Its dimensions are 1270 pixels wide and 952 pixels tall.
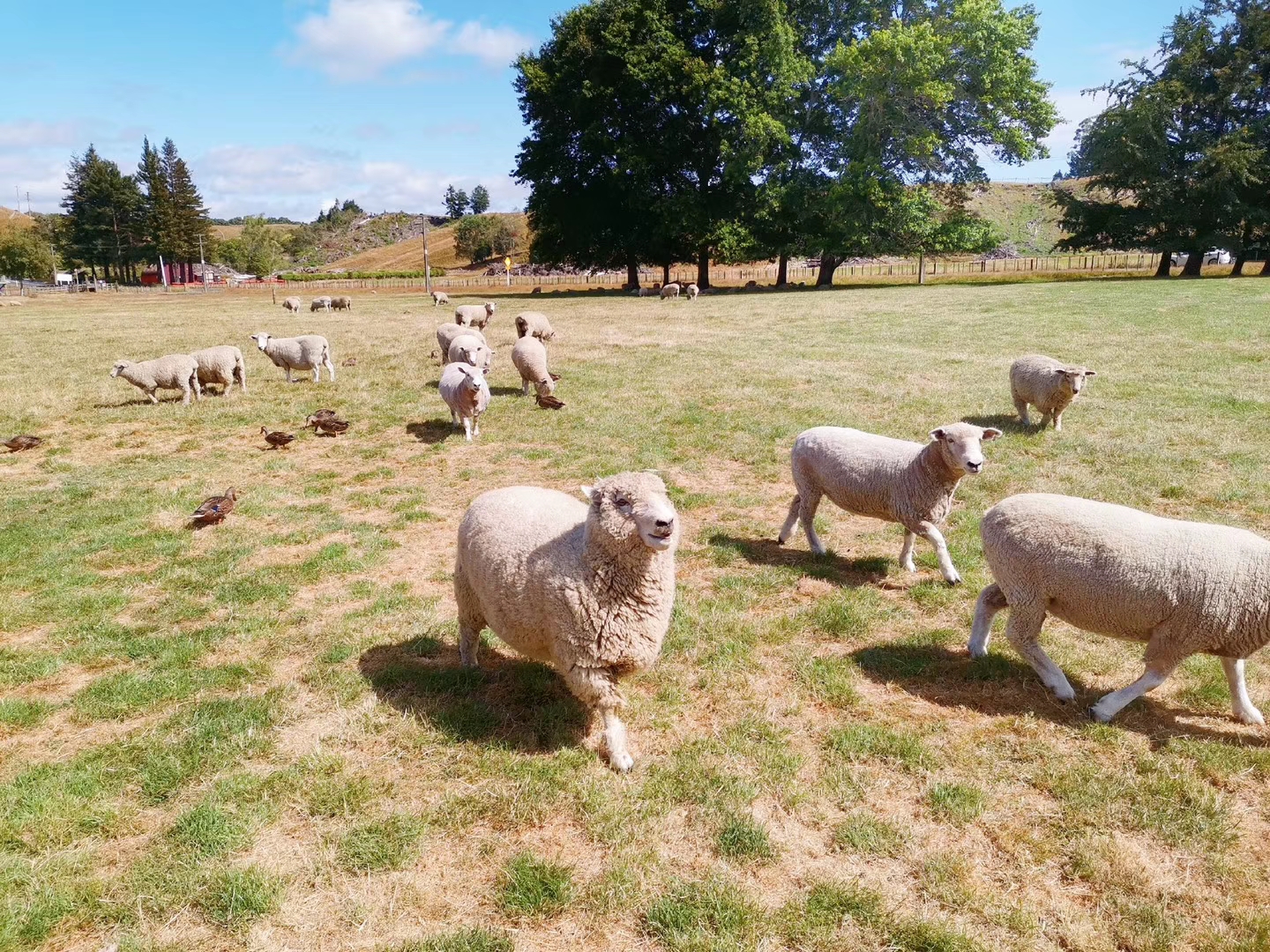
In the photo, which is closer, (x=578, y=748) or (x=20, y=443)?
(x=578, y=748)

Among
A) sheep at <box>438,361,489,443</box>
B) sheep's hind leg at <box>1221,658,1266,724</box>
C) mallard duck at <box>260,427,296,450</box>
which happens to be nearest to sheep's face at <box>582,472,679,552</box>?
sheep's hind leg at <box>1221,658,1266,724</box>

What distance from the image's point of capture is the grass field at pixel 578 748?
3256 millimetres

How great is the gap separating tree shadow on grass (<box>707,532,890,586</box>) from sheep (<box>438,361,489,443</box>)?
18.8ft

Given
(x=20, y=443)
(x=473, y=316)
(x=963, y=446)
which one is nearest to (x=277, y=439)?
(x=20, y=443)

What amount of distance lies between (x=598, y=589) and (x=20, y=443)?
12534 millimetres

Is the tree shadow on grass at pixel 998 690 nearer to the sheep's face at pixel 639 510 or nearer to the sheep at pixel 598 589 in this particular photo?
the sheep at pixel 598 589

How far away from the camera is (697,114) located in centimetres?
4397

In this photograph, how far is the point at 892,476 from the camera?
6797 mm

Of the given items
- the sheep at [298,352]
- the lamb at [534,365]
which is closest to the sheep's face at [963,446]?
the lamb at [534,365]

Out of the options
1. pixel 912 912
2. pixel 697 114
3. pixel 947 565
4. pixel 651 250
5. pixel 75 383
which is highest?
pixel 697 114

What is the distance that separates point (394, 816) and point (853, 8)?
52.9 metres

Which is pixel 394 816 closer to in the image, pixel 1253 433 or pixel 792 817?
pixel 792 817

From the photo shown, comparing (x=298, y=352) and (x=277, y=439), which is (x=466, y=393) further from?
(x=298, y=352)

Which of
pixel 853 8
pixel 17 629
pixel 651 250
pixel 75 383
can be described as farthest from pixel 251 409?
pixel 853 8
